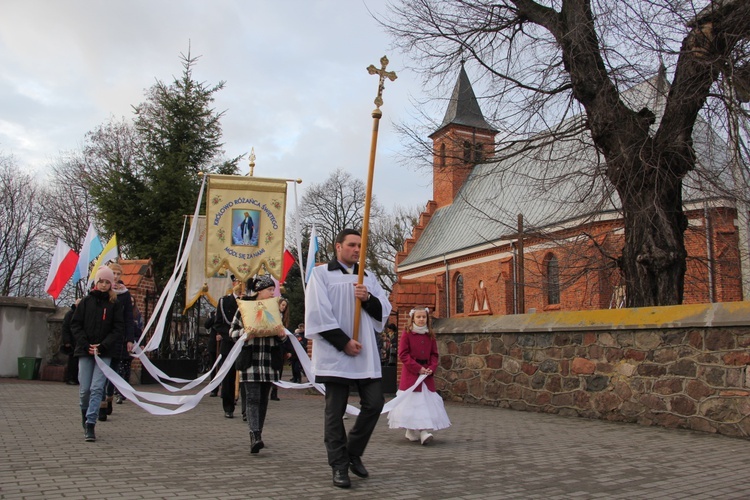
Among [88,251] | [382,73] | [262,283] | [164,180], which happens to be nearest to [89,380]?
[262,283]

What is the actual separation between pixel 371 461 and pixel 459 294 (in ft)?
112

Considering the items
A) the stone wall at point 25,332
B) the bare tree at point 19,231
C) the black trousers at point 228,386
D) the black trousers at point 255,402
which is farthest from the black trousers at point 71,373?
the bare tree at point 19,231

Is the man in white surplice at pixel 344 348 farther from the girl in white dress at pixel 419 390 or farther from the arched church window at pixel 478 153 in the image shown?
the arched church window at pixel 478 153

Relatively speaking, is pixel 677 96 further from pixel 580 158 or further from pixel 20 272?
pixel 20 272

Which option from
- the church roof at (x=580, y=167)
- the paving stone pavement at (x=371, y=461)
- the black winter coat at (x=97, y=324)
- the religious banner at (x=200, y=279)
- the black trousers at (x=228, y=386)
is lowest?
the paving stone pavement at (x=371, y=461)

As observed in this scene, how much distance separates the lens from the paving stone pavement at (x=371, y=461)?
4383mm

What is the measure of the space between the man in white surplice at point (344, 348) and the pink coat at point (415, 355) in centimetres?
244

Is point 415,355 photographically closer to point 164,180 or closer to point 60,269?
point 60,269

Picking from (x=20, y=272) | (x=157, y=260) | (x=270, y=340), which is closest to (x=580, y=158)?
Answer: (x=270, y=340)

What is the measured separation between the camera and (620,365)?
8688 millimetres

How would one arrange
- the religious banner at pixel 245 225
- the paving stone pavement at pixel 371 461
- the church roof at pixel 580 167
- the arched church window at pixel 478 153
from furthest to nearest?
the arched church window at pixel 478 153
the religious banner at pixel 245 225
the church roof at pixel 580 167
the paving stone pavement at pixel 371 461

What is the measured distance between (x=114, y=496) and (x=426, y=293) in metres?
10.0

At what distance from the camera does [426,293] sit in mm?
13609

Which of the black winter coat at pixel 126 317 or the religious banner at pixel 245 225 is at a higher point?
the religious banner at pixel 245 225
